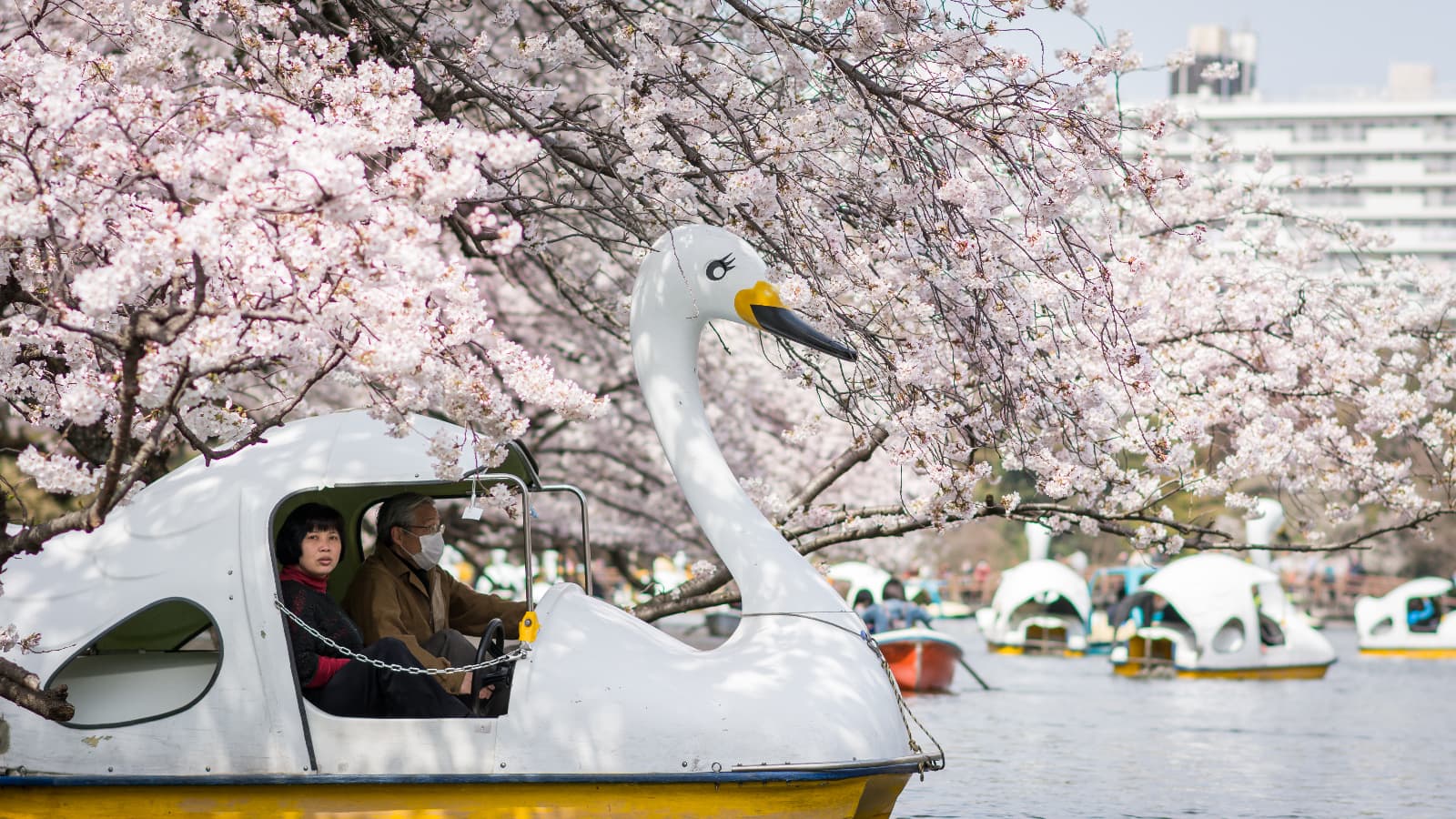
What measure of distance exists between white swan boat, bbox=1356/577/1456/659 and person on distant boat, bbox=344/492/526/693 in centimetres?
2841

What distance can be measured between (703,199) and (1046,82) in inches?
57.1

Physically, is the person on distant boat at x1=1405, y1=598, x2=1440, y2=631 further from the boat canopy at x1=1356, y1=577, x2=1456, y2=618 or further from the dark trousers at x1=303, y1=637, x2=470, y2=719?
the dark trousers at x1=303, y1=637, x2=470, y2=719

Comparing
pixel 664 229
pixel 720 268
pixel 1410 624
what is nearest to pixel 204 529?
pixel 720 268

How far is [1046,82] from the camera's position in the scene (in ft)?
21.4

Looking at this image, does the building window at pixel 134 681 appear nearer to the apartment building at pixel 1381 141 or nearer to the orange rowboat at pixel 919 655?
the orange rowboat at pixel 919 655

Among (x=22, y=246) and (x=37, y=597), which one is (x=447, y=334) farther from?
(x=37, y=597)

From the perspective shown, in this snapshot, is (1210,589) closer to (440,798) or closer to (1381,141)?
(440,798)

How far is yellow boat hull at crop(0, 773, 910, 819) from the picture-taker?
6.09m

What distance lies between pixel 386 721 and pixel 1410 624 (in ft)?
102

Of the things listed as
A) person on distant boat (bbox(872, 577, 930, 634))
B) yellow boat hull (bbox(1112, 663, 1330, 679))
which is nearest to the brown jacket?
person on distant boat (bbox(872, 577, 930, 634))

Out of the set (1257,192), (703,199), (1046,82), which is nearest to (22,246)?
(703,199)

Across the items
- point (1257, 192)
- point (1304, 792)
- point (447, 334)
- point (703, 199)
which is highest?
point (1257, 192)

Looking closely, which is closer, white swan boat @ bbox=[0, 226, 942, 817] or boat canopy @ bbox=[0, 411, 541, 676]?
white swan boat @ bbox=[0, 226, 942, 817]

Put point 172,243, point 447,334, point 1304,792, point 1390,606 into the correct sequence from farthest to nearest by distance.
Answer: point 1390,606 < point 1304,792 < point 447,334 < point 172,243
